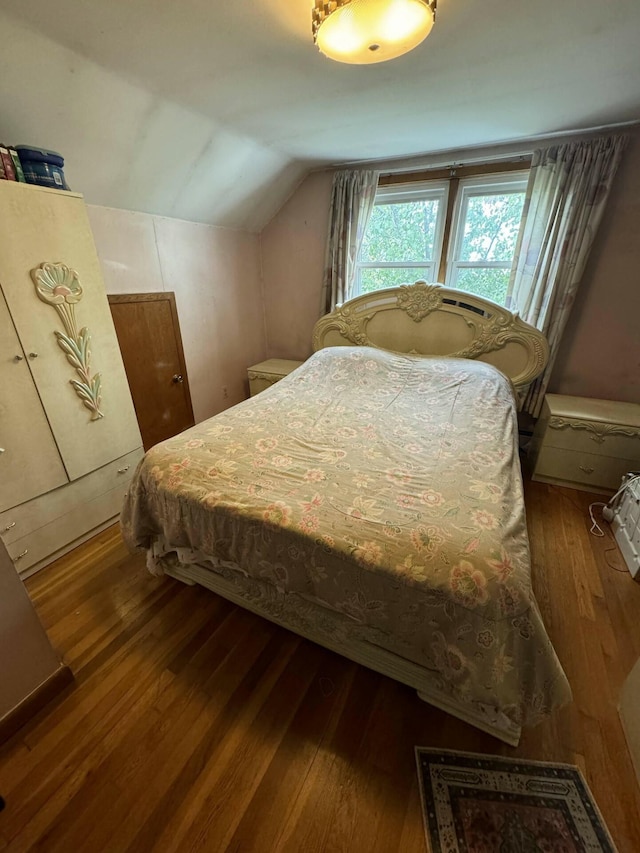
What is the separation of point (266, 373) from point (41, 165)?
2125mm

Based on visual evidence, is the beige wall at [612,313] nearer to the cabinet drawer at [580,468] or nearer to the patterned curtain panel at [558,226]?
the patterned curtain panel at [558,226]

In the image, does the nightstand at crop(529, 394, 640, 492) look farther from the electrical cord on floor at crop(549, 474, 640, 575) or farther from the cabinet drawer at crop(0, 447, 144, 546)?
the cabinet drawer at crop(0, 447, 144, 546)

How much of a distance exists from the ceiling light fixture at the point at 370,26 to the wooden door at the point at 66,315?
1.44 meters

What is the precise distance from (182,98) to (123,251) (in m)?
1.02

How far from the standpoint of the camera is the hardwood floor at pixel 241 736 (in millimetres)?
999

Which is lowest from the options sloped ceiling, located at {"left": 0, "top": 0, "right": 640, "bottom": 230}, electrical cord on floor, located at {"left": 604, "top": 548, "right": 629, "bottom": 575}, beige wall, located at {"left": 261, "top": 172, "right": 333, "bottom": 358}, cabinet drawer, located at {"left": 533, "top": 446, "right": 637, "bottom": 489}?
electrical cord on floor, located at {"left": 604, "top": 548, "right": 629, "bottom": 575}

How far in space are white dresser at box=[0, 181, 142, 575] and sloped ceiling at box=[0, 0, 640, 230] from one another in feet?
1.42

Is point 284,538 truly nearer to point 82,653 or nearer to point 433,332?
point 82,653

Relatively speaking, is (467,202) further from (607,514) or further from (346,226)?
(607,514)

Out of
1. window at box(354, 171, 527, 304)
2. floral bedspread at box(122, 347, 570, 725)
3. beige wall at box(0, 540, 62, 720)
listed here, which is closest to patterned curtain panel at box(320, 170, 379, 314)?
window at box(354, 171, 527, 304)

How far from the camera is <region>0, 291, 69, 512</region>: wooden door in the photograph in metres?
1.60

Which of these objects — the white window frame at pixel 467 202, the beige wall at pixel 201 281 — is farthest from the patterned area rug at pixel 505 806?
the beige wall at pixel 201 281

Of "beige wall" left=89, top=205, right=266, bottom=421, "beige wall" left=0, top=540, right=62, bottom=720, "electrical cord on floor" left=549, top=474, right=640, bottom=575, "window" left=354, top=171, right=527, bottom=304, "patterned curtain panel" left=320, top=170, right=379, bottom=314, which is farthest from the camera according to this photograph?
"patterned curtain panel" left=320, top=170, right=379, bottom=314

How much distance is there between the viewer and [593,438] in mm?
2305
